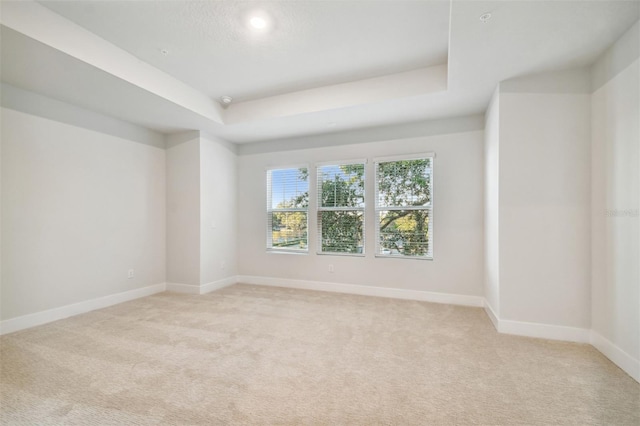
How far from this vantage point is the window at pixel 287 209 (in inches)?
200

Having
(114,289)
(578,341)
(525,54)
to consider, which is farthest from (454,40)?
(114,289)

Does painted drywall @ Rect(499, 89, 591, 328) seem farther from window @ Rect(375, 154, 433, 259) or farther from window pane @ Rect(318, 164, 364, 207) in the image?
window pane @ Rect(318, 164, 364, 207)

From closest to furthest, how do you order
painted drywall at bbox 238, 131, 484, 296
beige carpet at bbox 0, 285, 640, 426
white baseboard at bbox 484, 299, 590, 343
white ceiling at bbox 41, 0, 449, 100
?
beige carpet at bbox 0, 285, 640, 426 → white ceiling at bbox 41, 0, 449, 100 → white baseboard at bbox 484, 299, 590, 343 → painted drywall at bbox 238, 131, 484, 296

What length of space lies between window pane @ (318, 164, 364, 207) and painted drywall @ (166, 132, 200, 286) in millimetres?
2027

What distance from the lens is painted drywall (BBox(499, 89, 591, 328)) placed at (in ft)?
9.10

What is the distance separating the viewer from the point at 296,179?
512 cm

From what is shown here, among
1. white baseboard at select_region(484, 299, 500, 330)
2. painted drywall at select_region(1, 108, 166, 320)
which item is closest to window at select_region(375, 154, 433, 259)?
white baseboard at select_region(484, 299, 500, 330)

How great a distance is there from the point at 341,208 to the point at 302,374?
2897 millimetres

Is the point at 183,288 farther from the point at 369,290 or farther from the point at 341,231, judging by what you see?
the point at 369,290

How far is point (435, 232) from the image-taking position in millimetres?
4152

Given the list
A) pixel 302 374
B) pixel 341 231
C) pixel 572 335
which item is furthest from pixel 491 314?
pixel 302 374

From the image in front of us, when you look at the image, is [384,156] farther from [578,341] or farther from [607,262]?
[578,341]

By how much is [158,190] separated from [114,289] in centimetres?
162

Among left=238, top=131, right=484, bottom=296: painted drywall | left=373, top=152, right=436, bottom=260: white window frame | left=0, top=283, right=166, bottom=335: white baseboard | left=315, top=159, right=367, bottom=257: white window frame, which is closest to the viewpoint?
left=0, top=283, right=166, bottom=335: white baseboard
